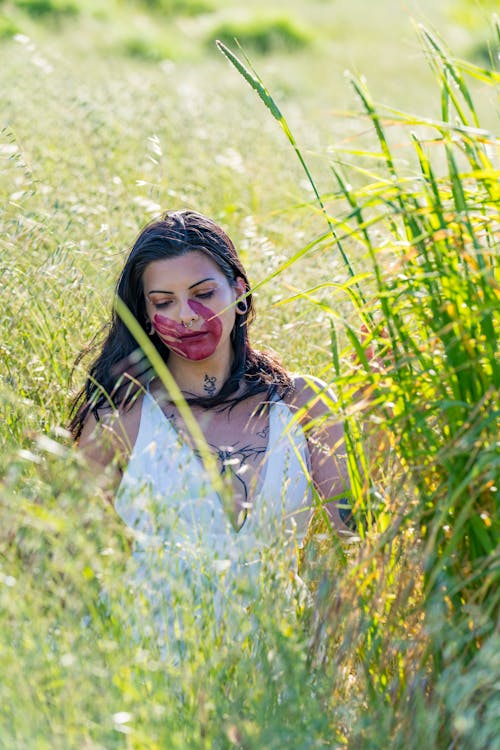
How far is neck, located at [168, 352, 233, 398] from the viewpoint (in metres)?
3.01

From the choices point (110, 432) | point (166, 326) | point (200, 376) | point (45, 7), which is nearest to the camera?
point (110, 432)

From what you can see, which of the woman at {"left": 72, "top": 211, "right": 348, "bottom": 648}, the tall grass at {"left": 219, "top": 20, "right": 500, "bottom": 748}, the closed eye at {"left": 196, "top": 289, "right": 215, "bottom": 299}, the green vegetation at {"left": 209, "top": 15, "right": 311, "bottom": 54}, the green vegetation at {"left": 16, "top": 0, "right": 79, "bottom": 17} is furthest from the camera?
the green vegetation at {"left": 209, "top": 15, "right": 311, "bottom": 54}

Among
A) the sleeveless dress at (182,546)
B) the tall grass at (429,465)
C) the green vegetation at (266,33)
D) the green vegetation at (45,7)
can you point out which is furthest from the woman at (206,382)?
the green vegetation at (266,33)

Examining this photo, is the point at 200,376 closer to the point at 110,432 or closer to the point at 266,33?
the point at 110,432

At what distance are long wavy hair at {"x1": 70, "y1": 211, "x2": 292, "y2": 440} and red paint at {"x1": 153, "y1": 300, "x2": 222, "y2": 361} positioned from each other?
110 millimetres

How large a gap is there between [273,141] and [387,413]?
4.22 metres

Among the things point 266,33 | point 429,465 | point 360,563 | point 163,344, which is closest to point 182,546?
point 360,563

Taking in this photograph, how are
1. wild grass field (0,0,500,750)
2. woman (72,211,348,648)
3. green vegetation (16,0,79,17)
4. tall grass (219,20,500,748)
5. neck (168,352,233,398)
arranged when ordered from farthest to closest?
green vegetation (16,0,79,17)
neck (168,352,233,398)
woman (72,211,348,648)
tall grass (219,20,500,748)
wild grass field (0,0,500,750)

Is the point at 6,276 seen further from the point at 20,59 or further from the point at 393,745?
the point at 20,59

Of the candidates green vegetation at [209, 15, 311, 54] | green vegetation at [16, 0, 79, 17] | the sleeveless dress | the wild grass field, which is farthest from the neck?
green vegetation at [209, 15, 311, 54]

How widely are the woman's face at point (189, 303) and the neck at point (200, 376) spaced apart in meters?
0.06

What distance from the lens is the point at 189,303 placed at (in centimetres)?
288

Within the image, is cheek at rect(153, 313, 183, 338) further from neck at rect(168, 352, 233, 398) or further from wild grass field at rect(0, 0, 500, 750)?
wild grass field at rect(0, 0, 500, 750)

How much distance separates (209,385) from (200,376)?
0.03 metres
